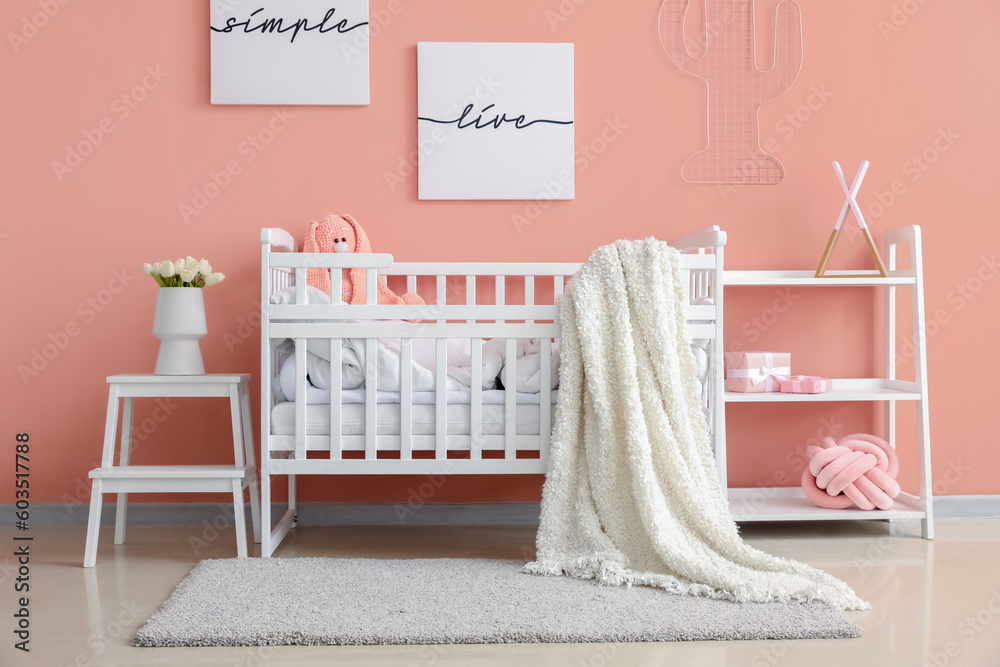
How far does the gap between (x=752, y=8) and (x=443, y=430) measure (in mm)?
1524

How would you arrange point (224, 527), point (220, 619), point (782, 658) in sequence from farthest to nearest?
1. point (224, 527)
2. point (220, 619)
3. point (782, 658)

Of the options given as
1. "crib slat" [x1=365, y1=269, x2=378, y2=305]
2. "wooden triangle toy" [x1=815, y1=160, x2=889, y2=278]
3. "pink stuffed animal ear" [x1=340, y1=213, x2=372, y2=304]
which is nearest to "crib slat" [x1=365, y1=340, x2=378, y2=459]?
"crib slat" [x1=365, y1=269, x2=378, y2=305]

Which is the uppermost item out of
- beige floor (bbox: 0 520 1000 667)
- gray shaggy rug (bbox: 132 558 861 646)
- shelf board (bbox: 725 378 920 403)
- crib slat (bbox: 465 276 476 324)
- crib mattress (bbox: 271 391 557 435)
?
crib slat (bbox: 465 276 476 324)

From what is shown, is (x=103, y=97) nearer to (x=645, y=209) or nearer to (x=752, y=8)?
(x=645, y=209)

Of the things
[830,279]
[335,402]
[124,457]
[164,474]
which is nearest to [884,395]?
[830,279]

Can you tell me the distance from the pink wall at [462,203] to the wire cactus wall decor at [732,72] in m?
0.04

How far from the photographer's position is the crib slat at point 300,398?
6.03 feet

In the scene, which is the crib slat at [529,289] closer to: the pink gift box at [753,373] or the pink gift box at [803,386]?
the pink gift box at [753,373]

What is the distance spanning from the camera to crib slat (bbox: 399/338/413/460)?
73.0 inches

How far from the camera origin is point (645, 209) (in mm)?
2367

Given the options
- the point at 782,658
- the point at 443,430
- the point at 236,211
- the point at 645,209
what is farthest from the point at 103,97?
the point at 782,658

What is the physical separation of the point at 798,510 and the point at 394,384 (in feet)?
3.63

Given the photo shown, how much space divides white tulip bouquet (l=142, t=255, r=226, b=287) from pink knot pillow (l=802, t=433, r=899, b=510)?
5.32 ft

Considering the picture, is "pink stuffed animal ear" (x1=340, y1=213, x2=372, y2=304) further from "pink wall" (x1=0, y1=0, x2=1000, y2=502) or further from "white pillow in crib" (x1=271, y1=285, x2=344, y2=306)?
"white pillow in crib" (x1=271, y1=285, x2=344, y2=306)
